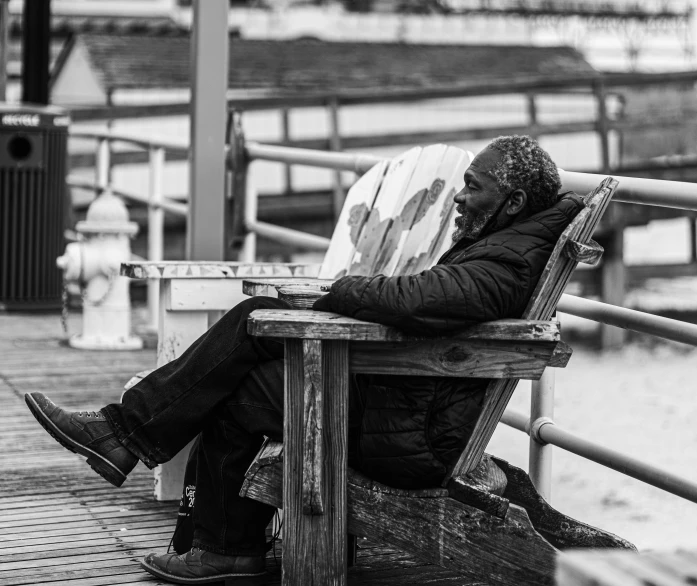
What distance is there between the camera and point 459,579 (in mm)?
2830

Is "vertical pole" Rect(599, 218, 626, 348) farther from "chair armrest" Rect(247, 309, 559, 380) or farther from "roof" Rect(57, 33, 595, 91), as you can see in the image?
"chair armrest" Rect(247, 309, 559, 380)

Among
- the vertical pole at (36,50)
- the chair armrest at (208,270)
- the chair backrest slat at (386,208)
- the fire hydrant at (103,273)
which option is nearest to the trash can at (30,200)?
the vertical pole at (36,50)

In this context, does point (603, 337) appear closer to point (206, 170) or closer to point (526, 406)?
point (526, 406)

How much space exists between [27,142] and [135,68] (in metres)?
10.6

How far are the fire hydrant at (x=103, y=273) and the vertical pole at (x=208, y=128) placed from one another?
90.9 inches

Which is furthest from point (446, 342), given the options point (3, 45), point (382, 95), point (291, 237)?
point (382, 95)

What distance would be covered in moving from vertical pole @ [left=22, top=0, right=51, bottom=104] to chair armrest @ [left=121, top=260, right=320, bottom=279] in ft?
15.5

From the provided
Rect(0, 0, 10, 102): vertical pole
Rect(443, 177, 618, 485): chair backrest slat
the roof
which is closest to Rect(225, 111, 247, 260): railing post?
Rect(443, 177, 618, 485): chair backrest slat

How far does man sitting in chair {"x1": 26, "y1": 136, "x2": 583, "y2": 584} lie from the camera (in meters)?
2.33

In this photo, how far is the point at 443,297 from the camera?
229cm

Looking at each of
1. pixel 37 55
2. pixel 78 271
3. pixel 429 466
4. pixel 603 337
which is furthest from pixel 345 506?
pixel 603 337

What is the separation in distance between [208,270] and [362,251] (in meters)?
0.44

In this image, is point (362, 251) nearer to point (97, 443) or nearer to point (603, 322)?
point (603, 322)

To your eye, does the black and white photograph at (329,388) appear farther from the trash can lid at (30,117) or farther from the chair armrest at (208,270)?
the trash can lid at (30,117)
